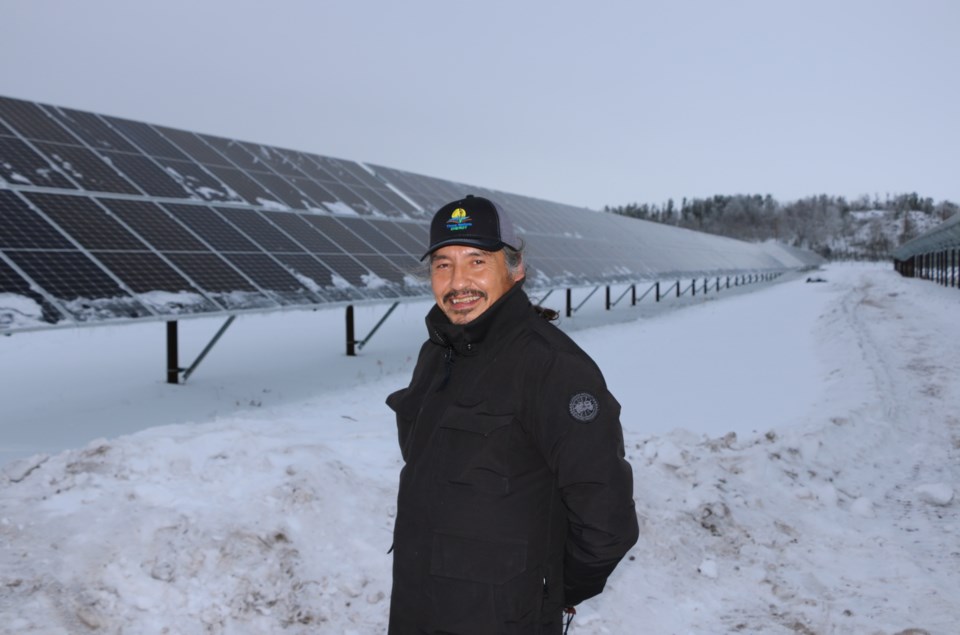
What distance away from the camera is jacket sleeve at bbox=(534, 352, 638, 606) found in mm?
2021

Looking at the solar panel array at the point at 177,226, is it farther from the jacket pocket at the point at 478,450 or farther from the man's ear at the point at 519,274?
the jacket pocket at the point at 478,450

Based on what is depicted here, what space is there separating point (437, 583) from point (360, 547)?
9.48ft

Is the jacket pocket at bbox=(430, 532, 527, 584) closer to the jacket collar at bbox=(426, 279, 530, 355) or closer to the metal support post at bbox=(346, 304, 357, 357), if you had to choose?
the jacket collar at bbox=(426, 279, 530, 355)

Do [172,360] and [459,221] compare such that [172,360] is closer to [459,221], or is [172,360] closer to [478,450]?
[459,221]

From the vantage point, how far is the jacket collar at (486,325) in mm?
2244

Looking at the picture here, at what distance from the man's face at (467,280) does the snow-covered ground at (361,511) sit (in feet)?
9.12

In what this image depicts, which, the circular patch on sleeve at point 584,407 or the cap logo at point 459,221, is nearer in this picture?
the circular patch on sleeve at point 584,407

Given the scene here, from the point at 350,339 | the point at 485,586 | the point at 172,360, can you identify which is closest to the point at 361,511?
the point at 485,586

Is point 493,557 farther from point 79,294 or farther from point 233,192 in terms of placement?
point 233,192

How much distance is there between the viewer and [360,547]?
4.83 m

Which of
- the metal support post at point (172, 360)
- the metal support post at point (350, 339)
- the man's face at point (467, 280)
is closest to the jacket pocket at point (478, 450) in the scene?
the man's face at point (467, 280)

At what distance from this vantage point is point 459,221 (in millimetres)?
2338

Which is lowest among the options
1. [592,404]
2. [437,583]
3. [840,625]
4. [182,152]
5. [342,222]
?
[840,625]

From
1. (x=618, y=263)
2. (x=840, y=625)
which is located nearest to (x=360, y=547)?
(x=840, y=625)
